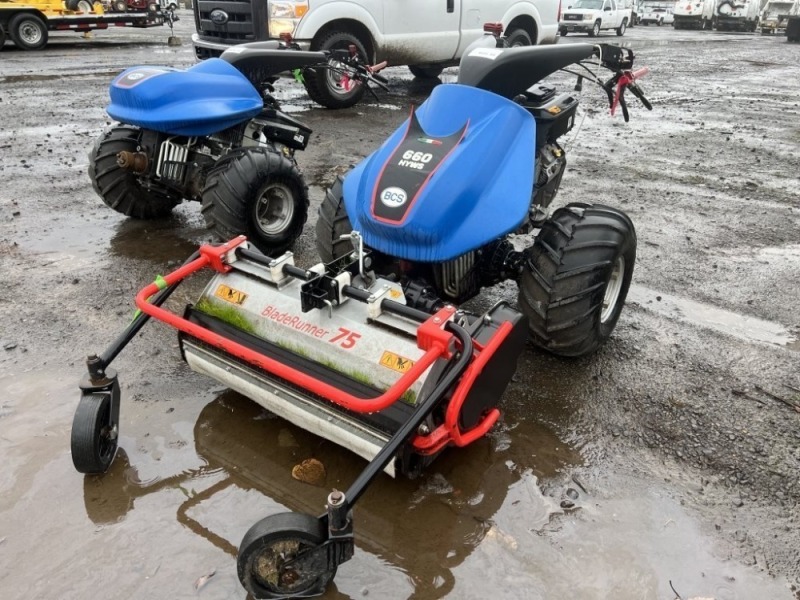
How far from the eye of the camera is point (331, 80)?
956 centimetres

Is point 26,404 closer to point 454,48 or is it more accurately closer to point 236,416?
point 236,416

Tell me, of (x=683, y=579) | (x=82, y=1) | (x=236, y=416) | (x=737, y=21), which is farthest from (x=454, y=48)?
(x=737, y=21)

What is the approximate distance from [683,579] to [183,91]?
369 cm

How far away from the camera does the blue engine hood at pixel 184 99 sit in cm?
398

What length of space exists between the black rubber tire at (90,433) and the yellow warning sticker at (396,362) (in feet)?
3.56

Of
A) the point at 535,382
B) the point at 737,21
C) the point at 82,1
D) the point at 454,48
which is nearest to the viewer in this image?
the point at 535,382

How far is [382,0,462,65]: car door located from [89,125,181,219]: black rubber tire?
6.01 meters

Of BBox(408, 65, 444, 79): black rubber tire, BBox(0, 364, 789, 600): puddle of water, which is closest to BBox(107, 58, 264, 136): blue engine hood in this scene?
BBox(0, 364, 789, 600): puddle of water

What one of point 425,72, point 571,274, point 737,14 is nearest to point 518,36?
point 425,72

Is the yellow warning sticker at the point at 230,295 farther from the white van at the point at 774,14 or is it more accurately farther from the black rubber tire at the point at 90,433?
the white van at the point at 774,14

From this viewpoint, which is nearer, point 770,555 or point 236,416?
point 770,555

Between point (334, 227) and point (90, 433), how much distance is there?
1478mm

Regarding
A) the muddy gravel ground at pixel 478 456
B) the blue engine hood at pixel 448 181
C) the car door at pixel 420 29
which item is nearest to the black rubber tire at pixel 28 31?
the car door at pixel 420 29

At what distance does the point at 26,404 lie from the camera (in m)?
3.00
